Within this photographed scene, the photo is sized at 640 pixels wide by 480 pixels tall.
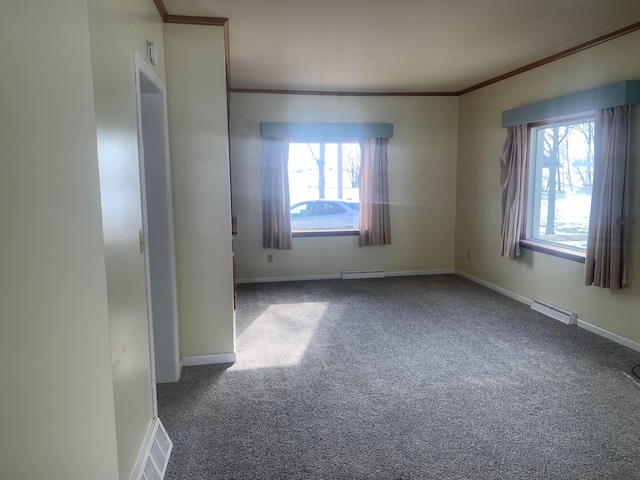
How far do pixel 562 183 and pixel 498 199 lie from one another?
91 cm

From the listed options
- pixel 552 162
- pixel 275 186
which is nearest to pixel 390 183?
pixel 275 186

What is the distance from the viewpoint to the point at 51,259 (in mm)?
1519

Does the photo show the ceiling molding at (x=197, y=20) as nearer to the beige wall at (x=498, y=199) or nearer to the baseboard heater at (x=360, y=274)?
the beige wall at (x=498, y=199)

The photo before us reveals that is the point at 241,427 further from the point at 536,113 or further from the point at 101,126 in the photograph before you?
the point at 536,113

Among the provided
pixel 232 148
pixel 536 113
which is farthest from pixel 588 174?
pixel 232 148

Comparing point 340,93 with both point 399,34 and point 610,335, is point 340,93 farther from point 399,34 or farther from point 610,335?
point 610,335

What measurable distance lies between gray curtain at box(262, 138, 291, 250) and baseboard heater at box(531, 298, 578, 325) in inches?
116

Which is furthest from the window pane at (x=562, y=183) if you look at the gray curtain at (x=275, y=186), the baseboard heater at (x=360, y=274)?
the gray curtain at (x=275, y=186)

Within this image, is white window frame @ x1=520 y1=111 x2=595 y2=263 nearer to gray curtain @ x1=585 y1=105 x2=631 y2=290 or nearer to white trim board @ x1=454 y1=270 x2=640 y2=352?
gray curtain @ x1=585 y1=105 x2=631 y2=290

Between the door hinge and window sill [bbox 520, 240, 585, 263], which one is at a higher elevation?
the door hinge

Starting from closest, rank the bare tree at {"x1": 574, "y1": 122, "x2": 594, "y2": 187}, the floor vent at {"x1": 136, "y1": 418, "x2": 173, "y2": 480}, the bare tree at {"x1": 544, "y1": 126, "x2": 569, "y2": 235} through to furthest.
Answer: the floor vent at {"x1": 136, "y1": 418, "x2": 173, "y2": 480} < the bare tree at {"x1": 574, "y1": 122, "x2": 594, "y2": 187} < the bare tree at {"x1": 544, "y1": 126, "x2": 569, "y2": 235}

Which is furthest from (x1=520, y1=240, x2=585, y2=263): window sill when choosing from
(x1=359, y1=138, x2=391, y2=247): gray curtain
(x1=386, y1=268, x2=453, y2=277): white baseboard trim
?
(x1=359, y1=138, x2=391, y2=247): gray curtain

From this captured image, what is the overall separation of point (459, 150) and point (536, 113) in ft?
5.60

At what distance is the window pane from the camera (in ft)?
13.1
